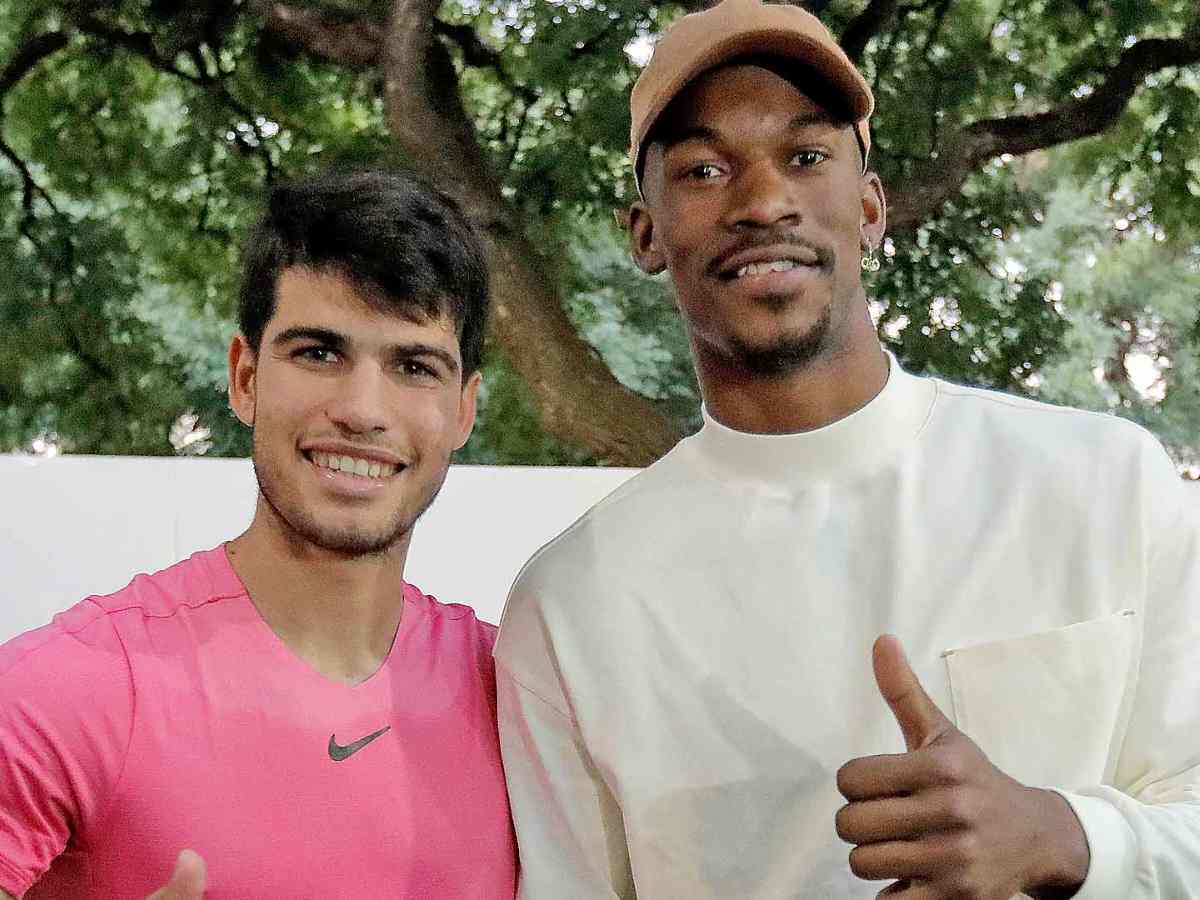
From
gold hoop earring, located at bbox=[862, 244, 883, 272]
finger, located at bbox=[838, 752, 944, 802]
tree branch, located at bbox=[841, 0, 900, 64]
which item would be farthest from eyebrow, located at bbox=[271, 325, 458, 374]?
tree branch, located at bbox=[841, 0, 900, 64]

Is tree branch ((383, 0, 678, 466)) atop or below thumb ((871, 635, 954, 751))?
atop

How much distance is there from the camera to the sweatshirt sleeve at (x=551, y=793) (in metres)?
1.09

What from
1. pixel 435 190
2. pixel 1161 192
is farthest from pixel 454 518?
pixel 1161 192

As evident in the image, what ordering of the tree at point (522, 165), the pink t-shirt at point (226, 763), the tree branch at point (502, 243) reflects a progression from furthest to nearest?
the tree branch at point (502, 243) → the tree at point (522, 165) → the pink t-shirt at point (226, 763)

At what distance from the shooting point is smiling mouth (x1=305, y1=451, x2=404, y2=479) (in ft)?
3.61

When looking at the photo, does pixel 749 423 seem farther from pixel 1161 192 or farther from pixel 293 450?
pixel 1161 192

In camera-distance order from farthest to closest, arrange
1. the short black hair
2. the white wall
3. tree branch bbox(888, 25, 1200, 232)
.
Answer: tree branch bbox(888, 25, 1200, 232) → the white wall → the short black hair

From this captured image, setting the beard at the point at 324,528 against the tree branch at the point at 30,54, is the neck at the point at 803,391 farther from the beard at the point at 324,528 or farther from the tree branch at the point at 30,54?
the tree branch at the point at 30,54

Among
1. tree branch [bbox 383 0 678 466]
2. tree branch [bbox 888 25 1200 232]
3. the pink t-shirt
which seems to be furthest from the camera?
tree branch [bbox 888 25 1200 232]

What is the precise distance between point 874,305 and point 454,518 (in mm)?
874

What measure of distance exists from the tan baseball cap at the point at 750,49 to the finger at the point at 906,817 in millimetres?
632

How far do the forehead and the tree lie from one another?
97cm

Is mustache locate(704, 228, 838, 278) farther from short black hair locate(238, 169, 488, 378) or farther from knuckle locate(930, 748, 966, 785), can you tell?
knuckle locate(930, 748, 966, 785)

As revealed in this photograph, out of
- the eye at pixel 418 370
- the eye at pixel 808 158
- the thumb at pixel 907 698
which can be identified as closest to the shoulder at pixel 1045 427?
the eye at pixel 808 158
